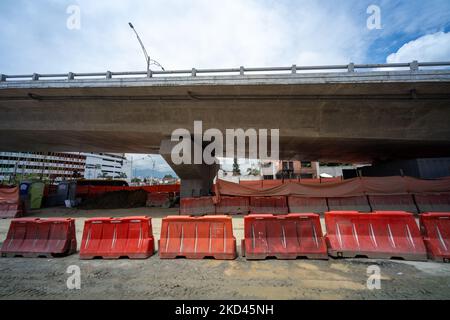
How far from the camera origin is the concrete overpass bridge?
34.2 feet

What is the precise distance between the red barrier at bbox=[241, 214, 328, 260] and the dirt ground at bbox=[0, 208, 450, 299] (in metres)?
0.24

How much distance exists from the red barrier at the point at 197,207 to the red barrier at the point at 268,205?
2.54 metres

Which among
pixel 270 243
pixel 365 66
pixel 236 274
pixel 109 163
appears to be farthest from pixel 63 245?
pixel 109 163

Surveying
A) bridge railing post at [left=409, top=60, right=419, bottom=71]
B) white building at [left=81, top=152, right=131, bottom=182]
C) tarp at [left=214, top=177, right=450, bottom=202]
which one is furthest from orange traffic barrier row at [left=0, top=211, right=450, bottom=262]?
white building at [left=81, top=152, right=131, bottom=182]

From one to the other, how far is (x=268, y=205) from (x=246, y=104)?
20.3 feet

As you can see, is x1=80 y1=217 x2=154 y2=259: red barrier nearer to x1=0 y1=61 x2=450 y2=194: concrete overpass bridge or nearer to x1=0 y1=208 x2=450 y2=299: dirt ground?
x1=0 y1=208 x2=450 y2=299: dirt ground

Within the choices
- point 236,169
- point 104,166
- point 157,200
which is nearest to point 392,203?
point 157,200

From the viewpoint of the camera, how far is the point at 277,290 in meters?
3.51

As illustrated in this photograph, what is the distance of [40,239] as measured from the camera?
5797 millimetres

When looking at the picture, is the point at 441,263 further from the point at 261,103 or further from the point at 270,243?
the point at 261,103

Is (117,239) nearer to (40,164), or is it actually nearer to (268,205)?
(268,205)

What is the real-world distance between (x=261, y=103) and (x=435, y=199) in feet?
35.7

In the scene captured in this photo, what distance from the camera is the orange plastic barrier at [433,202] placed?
11.1 m

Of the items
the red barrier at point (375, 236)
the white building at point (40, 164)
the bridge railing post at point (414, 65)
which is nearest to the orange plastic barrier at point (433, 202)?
the bridge railing post at point (414, 65)
